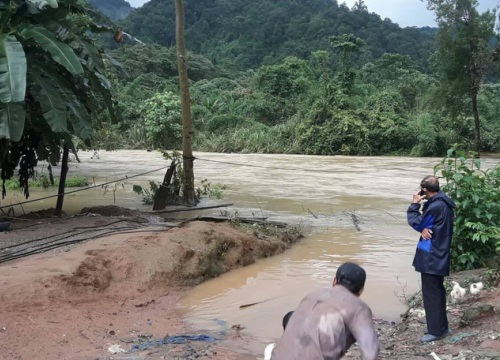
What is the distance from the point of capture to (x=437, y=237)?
16.1 ft

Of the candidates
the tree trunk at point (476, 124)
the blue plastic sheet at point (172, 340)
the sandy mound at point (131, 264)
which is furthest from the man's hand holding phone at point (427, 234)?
the tree trunk at point (476, 124)

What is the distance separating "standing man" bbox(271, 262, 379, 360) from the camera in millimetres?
2518

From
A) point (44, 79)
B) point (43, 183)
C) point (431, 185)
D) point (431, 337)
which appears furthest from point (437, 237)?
point (43, 183)

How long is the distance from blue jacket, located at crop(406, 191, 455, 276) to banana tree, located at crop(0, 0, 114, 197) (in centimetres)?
507

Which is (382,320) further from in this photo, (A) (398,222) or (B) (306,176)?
(B) (306,176)

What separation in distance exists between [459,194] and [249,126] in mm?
32783

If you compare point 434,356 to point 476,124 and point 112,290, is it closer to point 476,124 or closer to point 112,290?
point 112,290

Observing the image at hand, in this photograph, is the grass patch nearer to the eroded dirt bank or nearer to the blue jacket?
the eroded dirt bank

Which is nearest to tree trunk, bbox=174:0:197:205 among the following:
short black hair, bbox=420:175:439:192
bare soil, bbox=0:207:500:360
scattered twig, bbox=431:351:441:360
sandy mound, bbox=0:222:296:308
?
bare soil, bbox=0:207:500:360

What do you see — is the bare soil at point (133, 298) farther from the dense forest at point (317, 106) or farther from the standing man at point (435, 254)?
the dense forest at point (317, 106)

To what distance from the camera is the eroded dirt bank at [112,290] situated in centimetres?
503

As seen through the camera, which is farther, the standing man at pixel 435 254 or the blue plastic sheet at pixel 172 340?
the blue plastic sheet at pixel 172 340

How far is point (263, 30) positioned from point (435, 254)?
74513 mm

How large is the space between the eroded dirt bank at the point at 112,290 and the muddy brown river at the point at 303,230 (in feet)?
1.06
